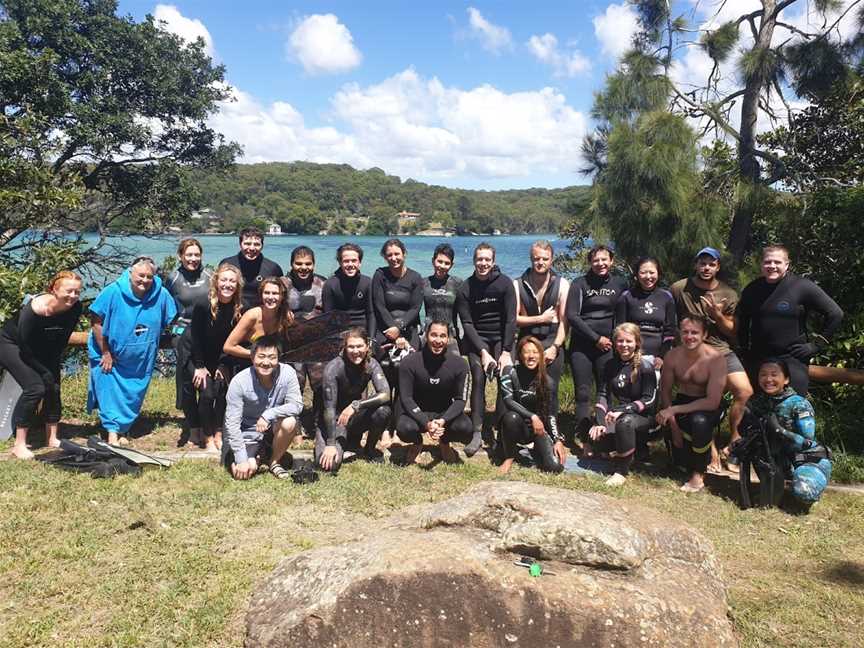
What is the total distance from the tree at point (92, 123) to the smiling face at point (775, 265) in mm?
7088

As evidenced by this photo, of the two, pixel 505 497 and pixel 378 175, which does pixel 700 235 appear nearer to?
pixel 505 497

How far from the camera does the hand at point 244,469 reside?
500 cm

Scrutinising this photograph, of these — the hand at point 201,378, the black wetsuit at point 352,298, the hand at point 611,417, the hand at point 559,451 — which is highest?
the black wetsuit at point 352,298

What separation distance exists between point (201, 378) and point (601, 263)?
12.3ft

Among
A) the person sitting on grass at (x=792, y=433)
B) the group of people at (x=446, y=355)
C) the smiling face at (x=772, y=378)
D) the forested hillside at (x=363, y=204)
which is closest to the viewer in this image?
the person sitting on grass at (x=792, y=433)

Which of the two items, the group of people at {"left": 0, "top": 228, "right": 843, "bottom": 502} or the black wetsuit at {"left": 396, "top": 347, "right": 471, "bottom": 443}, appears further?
the black wetsuit at {"left": 396, "top": 347, "right": 471, "bottom": 443}

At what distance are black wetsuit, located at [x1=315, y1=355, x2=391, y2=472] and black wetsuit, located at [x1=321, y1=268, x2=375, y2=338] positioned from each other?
1.92 ft

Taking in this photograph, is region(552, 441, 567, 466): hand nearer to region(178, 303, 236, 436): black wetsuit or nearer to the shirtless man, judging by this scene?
the shirtless man

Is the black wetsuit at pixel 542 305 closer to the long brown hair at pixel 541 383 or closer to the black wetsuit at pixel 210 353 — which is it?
the long brown hair at pixel 541 383

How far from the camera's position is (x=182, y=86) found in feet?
37.3

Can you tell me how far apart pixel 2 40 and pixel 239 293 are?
657 centimetres

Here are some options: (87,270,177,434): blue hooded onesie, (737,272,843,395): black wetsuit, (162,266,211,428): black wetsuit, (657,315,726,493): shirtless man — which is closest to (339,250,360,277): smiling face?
(162,266,211,428): black wetsuit

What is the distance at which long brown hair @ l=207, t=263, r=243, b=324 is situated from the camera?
5548 mm

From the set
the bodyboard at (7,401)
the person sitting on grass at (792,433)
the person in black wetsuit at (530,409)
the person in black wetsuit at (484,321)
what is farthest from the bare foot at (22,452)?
the person sitting on grass at (792,433)
